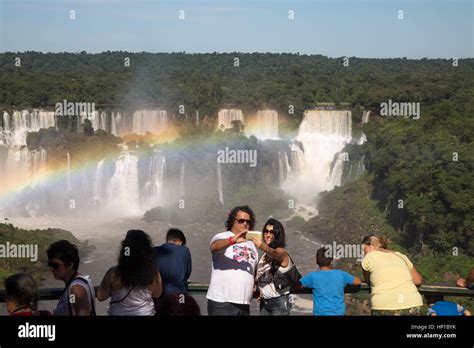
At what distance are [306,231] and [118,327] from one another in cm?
3398

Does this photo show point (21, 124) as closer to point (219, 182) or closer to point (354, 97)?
point (219, 182)

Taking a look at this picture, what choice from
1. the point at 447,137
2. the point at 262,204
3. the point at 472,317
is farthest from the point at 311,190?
the point at 472,317

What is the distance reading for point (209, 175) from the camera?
149 ft

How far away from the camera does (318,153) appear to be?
45750mm

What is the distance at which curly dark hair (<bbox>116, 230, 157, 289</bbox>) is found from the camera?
205 inches

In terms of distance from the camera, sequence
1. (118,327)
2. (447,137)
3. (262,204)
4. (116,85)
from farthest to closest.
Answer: (116,85) → (262,204) → (447,137) → (118,327)

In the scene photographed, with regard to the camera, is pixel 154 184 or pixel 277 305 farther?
pixel 154 184

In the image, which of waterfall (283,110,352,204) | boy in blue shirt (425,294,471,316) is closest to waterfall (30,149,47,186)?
waterfall (283,110,352,204)

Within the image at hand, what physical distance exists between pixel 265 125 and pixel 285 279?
42312mm

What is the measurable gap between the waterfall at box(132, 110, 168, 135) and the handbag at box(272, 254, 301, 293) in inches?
1616

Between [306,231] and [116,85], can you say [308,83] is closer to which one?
[116,85]

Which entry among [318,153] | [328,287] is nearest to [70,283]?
[328,287]

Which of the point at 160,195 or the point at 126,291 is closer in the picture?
the point at 126,291

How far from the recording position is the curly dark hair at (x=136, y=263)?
521 centimetres
